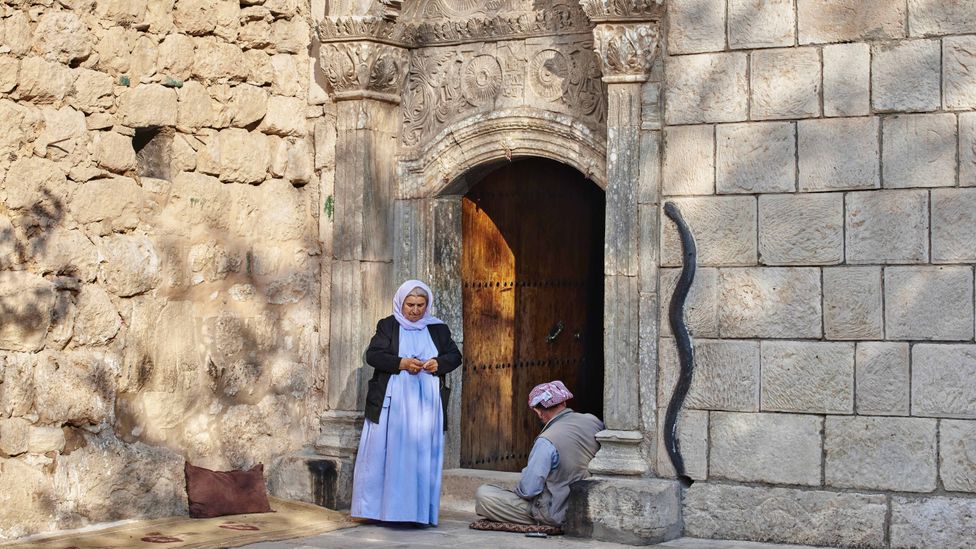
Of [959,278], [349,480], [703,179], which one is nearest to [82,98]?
[349,480]

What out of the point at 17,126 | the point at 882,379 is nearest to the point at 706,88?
the point at 882,379

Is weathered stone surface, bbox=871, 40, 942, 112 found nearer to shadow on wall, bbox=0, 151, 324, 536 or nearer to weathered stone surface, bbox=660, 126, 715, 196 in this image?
weathered stone surface, bbox=660, 126, 715, 196

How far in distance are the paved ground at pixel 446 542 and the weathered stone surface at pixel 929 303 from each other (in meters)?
1.19

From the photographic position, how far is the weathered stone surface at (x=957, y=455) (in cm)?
700

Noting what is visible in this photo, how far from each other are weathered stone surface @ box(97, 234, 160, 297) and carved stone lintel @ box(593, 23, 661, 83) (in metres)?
2.61

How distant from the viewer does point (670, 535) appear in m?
7.58

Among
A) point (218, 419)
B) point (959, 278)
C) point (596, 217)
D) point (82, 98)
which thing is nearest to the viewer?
point (959, 278)

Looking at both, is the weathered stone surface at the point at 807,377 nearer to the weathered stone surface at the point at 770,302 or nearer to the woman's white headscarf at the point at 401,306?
the weathered stone surface at the point at 770,302

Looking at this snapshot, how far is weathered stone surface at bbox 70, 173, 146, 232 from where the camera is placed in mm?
7543

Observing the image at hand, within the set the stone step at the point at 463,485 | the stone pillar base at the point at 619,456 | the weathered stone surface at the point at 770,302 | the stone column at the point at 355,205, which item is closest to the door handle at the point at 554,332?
the stone step at the point at 463,485

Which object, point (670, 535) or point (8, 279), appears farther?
point (670, 535)

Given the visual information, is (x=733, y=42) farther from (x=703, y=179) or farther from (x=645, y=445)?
(x=645, y=445)

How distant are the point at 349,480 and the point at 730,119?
298 centimetres

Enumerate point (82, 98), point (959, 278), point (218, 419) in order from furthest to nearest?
point (218, 419) < point (82, 98) < point (959, 278)
